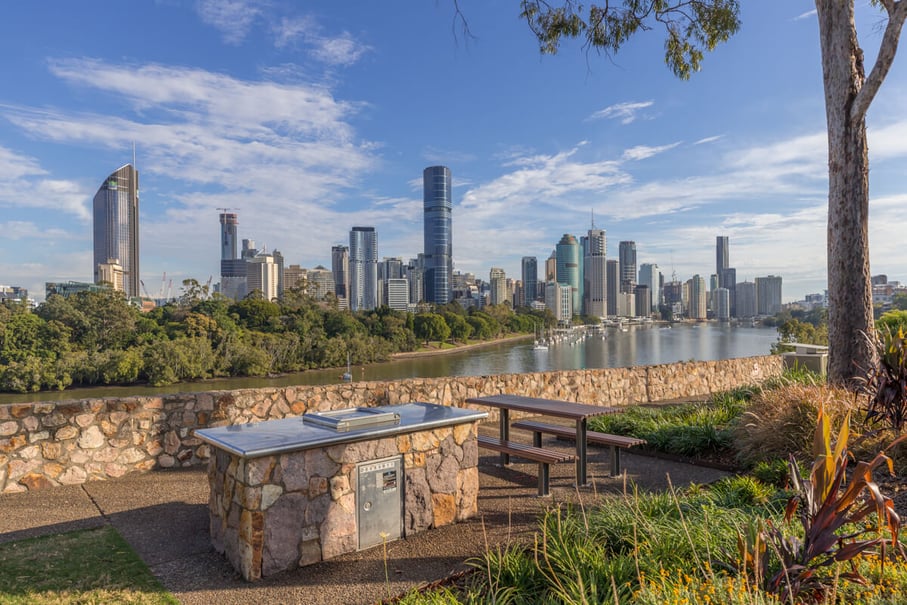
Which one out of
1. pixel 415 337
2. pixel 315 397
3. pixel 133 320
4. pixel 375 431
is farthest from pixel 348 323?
pixel 375 431

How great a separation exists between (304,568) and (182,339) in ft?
167

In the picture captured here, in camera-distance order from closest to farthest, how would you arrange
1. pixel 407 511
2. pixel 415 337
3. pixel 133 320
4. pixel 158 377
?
pixel 407 511 → pixel 158 377 → pixel 133 320 → pixel 415 337

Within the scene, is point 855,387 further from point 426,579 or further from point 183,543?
point 183,543

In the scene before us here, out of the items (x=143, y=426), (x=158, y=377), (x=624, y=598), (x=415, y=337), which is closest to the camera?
(x=624, y=598)

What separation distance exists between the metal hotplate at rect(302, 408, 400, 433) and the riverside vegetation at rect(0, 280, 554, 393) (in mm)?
45890

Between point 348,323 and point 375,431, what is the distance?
61.2 m

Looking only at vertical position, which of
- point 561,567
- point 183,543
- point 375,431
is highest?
point 375,431

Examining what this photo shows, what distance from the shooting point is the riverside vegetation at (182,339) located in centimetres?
4447

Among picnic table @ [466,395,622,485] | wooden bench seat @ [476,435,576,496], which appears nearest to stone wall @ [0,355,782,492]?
picnic table @ [466,395,622,485]

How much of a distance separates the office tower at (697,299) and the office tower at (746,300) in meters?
13.5

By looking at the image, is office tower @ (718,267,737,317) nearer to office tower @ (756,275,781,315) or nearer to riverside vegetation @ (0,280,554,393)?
office tower @ (756,275,781,315)

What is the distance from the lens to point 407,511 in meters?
4.48

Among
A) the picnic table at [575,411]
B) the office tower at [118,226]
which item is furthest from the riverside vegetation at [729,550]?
the office tower at [118,226]

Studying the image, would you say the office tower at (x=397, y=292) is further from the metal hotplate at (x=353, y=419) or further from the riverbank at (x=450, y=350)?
the metal hotplate at (x=353, y=419)
